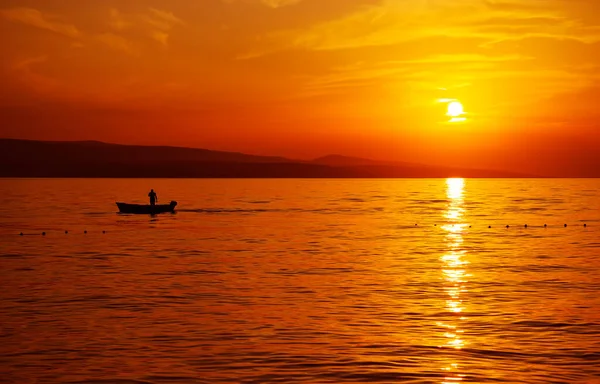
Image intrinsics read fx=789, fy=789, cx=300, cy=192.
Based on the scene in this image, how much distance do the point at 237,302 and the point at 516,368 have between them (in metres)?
14.0

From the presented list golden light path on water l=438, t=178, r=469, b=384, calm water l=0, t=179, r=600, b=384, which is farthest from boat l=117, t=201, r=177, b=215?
golden light path on water l=438, t=178, r=469, b=384

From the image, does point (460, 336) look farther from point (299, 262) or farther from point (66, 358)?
point (299, 262)

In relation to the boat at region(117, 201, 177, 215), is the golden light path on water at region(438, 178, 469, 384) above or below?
below

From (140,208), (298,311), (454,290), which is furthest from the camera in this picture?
(140,208)

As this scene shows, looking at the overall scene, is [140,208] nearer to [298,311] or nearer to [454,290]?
[454,290]

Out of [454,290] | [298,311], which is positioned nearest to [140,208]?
[454,290]

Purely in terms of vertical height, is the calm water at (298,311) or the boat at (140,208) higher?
the boat at (140,208)

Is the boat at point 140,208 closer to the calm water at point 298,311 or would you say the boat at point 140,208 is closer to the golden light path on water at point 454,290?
the calm water at point 298,311

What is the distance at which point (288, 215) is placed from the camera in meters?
107

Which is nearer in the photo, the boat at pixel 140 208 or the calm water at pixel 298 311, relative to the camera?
the calm water at pixel 298 311

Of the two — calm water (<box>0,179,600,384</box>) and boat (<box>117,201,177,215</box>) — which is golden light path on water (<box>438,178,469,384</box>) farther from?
boat (<box>117,201,177,215</box>)

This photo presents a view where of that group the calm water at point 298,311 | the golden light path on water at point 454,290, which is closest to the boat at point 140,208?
the calm water at point 298,311

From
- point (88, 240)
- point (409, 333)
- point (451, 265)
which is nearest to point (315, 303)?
point (409, 333)

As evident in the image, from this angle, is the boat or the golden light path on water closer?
the golden light path on water
